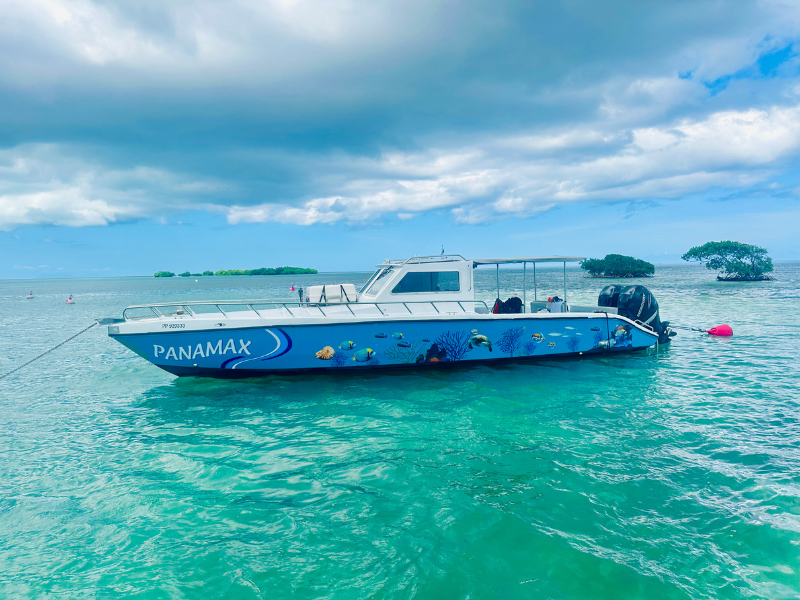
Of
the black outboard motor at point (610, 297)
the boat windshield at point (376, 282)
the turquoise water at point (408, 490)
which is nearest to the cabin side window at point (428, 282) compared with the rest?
the boat windshield at point (376, 282)

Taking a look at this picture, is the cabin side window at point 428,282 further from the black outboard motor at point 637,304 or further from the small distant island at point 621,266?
the small distant island at point 621,266

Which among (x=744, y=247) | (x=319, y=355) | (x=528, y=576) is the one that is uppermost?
(x=744, y=247)

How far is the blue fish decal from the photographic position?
32.0 feet

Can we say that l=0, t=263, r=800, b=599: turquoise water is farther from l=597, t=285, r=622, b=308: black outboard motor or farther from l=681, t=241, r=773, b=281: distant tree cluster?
l=681, t=241, r=773, b=281: distant tree cluster

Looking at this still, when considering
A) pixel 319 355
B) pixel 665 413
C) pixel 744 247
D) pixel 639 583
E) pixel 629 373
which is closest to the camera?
pixel 639 583

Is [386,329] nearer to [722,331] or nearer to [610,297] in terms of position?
[610,297]

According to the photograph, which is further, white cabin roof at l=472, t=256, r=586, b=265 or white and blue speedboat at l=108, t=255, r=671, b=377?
white cabin roof at l=472, t=256, r=586, b=265

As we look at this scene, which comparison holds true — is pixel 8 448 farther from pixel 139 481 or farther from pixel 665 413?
pixel 665 413

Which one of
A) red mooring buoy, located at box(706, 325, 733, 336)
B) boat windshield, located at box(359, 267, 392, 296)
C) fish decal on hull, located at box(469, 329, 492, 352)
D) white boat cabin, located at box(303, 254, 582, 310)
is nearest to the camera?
fish decal on hull, located at box(469, 329, 492, 352)

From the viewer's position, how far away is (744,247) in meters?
66.1

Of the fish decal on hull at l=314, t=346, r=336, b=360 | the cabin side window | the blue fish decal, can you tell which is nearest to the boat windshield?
the cabin side window

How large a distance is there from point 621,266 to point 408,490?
95.8 meters

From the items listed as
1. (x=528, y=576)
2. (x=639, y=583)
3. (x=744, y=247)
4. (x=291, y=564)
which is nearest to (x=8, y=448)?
(x=291, y=564)

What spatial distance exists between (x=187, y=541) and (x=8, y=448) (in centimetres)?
Result: 483
